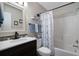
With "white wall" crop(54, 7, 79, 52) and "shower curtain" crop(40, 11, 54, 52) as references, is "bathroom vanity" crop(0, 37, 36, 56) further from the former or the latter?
"white wall" crop(54, 7, 79, 52)

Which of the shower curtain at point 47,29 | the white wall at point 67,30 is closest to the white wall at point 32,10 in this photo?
the shower curtain at point 47,29

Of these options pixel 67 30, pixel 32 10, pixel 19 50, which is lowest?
pixel 19 50

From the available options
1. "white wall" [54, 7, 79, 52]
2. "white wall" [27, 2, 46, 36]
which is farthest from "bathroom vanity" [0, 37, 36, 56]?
"white wall" [54, 7, 79, 52]

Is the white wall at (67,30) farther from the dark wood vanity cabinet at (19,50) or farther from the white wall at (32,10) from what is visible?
the dark wood vanity cabinet at (19,50)

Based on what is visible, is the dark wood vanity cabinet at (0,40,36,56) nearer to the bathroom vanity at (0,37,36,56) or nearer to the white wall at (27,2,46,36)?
the bathroom vanity at (0,37,36,56)

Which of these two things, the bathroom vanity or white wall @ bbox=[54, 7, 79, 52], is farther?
white wall @ bbox=[54, 7, 79, 52]

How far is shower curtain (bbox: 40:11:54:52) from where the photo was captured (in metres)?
2.40

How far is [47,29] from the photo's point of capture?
8.18ft

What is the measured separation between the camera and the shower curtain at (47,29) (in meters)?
2.40

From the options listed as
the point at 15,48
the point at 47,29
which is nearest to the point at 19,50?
the point at 15,48

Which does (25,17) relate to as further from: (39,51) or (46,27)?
(39,51)

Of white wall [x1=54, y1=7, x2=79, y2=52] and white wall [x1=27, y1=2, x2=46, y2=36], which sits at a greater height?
white wall [x1=27, y1=2, x2=46, y2=36]

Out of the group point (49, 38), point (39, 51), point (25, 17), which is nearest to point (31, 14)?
point (25, 17)

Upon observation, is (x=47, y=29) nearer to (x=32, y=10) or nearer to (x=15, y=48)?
(x=32, y=10)
